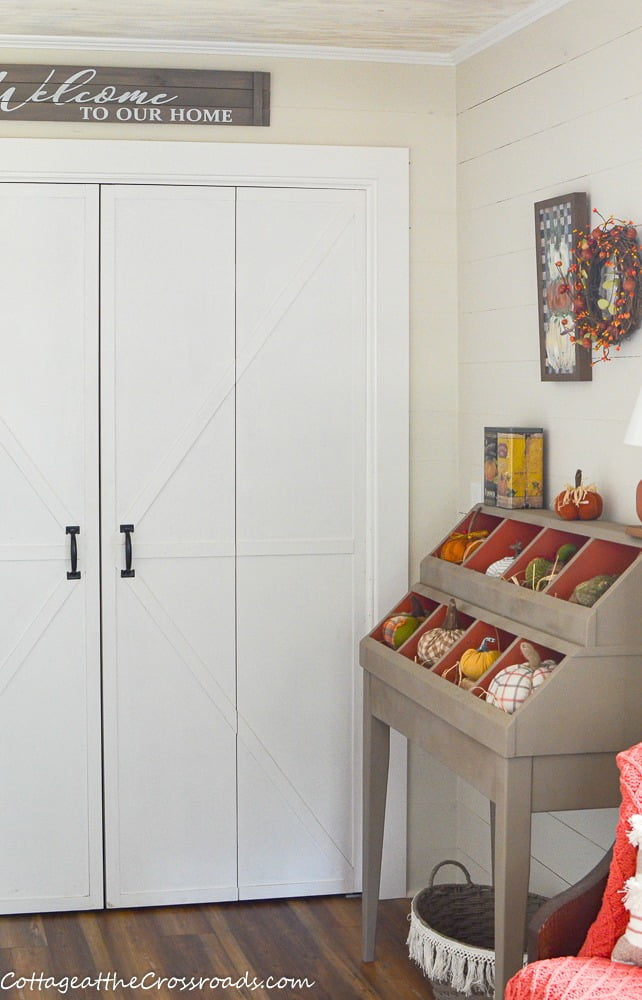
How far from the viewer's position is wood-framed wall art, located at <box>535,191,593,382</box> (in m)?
3.03

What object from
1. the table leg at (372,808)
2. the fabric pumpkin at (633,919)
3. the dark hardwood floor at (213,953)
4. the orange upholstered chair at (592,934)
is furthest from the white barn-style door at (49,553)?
the fabric pumpkin at (633,919)

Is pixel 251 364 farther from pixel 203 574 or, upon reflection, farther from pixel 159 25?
pixel 159 25

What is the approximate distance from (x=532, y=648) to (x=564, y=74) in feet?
5.03

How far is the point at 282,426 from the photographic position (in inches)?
149

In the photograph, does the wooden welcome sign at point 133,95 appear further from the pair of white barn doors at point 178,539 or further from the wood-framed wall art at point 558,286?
the wood-framed wall art at point 558,286

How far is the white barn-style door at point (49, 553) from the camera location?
3.65m

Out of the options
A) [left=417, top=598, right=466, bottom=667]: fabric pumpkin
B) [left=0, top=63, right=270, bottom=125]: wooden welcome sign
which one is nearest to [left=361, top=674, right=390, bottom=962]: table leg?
[left=417, top=598, right=466, bottom=667]: fabric pumpkin

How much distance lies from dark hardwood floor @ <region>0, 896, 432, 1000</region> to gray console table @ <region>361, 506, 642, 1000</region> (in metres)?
0.81

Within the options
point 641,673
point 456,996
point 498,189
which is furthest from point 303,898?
point 498,189

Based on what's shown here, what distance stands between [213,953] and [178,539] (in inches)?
48.4

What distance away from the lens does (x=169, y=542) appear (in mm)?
3756

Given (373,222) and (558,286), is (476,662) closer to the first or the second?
(558,286)

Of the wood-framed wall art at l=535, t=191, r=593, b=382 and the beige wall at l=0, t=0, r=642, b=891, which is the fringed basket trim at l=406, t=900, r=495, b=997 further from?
the wood-framed wall art at l=535, t=191, r=593, b=382

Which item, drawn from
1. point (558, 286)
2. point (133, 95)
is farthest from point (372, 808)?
point (133, 95)
